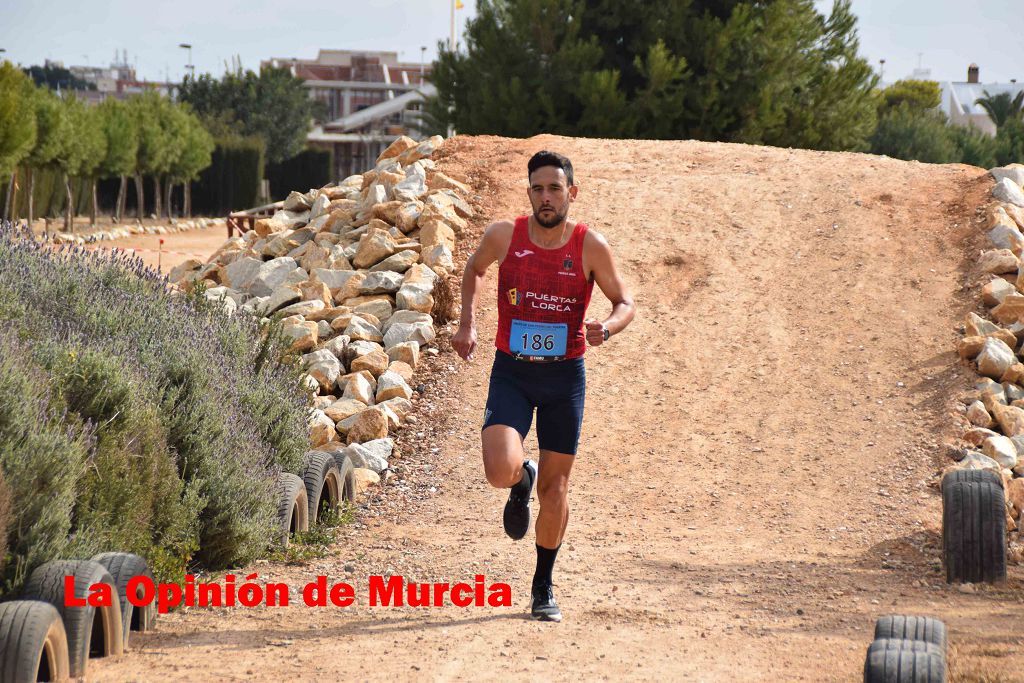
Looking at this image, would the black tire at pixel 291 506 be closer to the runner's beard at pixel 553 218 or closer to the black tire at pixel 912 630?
the runner's beard at pixel 553 218

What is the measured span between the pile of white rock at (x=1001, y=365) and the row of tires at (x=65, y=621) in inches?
193

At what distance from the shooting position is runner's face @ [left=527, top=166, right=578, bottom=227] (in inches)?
198

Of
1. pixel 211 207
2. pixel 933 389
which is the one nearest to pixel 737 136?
pixel 933 389

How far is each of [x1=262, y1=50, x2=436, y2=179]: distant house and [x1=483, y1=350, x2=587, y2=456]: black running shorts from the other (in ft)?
210

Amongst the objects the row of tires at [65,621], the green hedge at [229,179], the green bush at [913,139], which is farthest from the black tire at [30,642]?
the green hedge at [229,179]

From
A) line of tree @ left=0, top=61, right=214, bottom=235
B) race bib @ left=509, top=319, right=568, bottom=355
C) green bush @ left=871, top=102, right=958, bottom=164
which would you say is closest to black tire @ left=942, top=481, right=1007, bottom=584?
race bib @ left=509, top=319, right=568, bottom=355

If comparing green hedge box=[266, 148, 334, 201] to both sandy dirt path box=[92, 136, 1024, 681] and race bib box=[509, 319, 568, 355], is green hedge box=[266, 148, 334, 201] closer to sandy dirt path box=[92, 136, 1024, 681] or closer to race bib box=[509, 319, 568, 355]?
sandy dirt path box=[92, 136, 1024, 681]

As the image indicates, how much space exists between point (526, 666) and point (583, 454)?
4249 mm

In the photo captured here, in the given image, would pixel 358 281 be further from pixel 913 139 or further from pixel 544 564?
pixel 913 139

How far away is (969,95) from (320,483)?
2753 inches

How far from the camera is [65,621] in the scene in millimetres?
4180

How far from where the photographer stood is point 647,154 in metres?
→ 14.7

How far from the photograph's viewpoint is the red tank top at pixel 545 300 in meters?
5.07

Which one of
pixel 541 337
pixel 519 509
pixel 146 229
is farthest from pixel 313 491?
pixel 146 229
